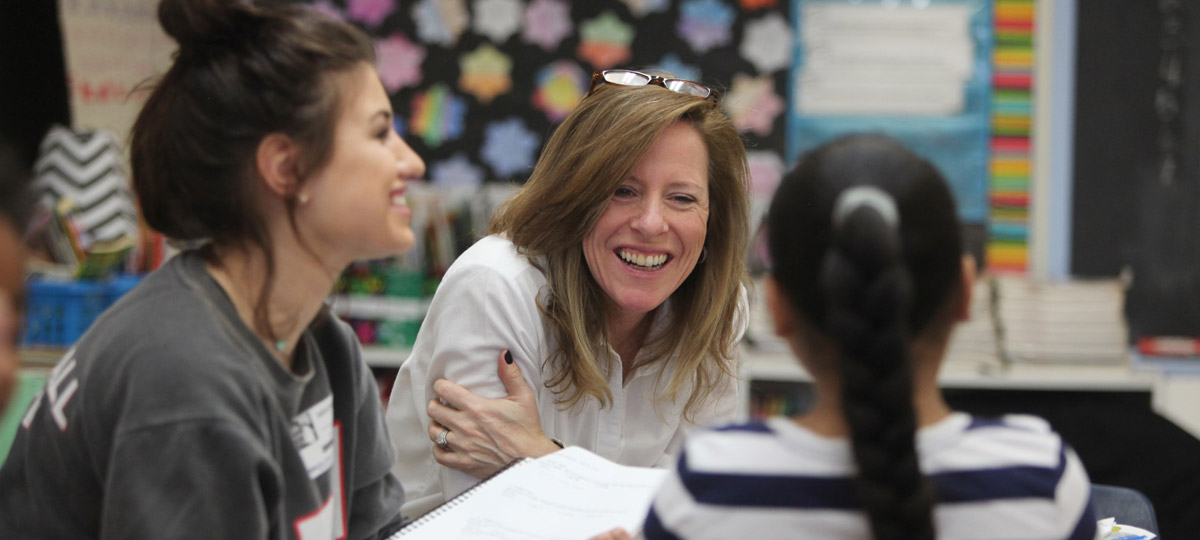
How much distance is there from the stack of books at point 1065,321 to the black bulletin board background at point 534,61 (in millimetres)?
959

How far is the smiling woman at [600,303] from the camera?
153 centimetres

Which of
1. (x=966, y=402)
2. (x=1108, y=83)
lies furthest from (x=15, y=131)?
(x=1108, y=83)

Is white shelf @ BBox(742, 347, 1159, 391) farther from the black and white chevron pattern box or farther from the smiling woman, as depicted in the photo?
the black and white chevron pattern box

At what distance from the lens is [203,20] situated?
95 centimetres

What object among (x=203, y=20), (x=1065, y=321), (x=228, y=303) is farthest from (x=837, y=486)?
(x=1065, y=321)

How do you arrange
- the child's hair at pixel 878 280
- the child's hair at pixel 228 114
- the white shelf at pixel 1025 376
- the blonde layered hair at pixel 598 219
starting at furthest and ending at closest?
the white shelf at pixel 1025 376
the blonde layered hair at pixel 598 219
the child's hair at pixel 228 114
the child's hair at pixel 878 280

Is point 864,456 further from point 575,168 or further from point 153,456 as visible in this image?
point 575,168

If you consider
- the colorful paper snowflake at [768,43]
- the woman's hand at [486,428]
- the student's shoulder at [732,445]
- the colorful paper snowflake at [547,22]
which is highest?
the colorful paper snowflake at [547,22]

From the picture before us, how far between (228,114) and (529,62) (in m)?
2.68

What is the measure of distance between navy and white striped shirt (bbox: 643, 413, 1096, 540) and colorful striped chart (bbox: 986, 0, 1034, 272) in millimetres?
2857

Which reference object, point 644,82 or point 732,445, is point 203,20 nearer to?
point 732,445

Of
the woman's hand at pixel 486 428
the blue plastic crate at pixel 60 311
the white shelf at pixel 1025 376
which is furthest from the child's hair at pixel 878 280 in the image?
the blue plastic crate at pixel 60 311

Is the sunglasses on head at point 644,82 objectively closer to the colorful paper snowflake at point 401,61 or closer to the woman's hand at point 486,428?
the woman's hand at point 486,428

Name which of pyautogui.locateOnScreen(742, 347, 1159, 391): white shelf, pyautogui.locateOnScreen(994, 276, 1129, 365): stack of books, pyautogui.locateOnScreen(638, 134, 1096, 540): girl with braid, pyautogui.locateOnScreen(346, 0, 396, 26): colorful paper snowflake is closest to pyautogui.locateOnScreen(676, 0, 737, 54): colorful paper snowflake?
pyautogui.locateOnScreen(346, 0, 396, 26): colorful paper snowflake
